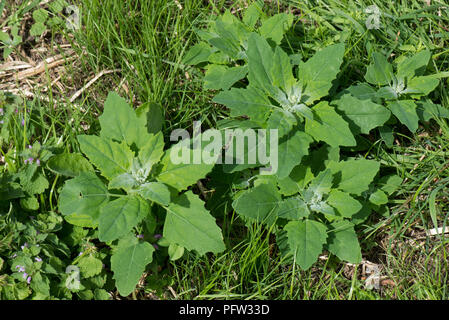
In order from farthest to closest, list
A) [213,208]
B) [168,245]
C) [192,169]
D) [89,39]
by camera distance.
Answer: [89,39]
[213,208]
[168,245]
[192,169]

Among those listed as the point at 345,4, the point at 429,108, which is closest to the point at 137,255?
the point at 429,108

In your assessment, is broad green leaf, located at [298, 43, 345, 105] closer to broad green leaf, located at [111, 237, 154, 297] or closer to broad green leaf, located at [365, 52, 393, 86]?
broad green leaf, located at [365, 52, 393, 86]

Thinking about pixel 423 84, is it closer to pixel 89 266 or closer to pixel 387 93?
pixel 387 93

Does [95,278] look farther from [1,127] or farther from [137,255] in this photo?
[1,127]

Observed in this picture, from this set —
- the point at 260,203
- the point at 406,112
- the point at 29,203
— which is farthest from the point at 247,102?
the point at 29,203

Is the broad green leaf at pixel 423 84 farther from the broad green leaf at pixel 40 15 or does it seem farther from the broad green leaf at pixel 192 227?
the broad green leaf at pixel 40 15

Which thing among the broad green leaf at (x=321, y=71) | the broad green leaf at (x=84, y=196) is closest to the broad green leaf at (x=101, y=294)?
the broad green leaf at (x=84, y=196)
